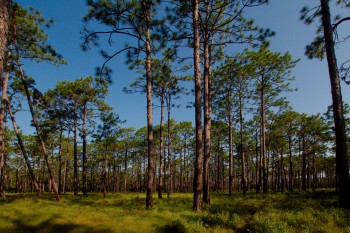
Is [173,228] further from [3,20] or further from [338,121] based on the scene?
[338,121]

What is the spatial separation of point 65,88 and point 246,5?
65.0ft

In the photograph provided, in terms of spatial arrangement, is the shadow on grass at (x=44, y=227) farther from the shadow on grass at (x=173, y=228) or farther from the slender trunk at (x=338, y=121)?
the slender trunk at (x=338, y=121)

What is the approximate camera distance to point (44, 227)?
26.7 ft

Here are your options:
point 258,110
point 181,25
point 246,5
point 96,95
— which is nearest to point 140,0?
point 181,25

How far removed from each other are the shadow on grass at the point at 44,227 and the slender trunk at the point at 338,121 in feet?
28.6

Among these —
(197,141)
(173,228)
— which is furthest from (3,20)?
(197,141)

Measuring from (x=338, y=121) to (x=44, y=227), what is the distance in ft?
38.9

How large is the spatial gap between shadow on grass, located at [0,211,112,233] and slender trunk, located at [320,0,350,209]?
8.71 metres

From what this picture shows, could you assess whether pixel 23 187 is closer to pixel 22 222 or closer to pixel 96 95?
pixel 96 95

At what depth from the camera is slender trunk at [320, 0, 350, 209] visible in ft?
28.3

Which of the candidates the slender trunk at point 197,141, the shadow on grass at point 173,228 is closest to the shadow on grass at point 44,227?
the shadow on grass at point 173,228

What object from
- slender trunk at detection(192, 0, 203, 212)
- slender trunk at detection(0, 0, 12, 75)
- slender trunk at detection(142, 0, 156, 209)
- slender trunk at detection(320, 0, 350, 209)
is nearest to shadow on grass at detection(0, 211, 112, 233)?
slender trunk at detection(192, 0, 203, 212)

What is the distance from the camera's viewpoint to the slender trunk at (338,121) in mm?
8625

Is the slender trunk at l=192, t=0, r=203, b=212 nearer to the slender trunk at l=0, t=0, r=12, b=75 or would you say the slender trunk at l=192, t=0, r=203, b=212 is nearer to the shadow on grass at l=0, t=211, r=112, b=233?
the shadow on grass at l=0, t=211, r=112, b=233
